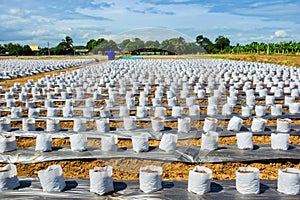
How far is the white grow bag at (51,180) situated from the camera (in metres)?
3.36

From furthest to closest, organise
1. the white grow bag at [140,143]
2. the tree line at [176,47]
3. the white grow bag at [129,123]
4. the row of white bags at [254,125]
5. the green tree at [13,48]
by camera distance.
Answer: the green tree at [13,48]
the tree line at [176,47]
the white grow bag at [129,123]
the row of white bags at [254,125]
the white grow bag at [140,143]

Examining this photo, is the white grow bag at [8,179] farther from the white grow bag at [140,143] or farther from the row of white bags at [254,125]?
the row of white bags at [254,125]

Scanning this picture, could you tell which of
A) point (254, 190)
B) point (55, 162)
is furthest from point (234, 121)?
point (55, 162)

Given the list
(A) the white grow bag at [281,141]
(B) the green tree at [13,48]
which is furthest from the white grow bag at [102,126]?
(B) the green tree at [13,48]

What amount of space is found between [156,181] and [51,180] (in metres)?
1.06

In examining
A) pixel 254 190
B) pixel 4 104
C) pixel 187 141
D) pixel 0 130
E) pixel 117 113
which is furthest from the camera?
pixel 4 104

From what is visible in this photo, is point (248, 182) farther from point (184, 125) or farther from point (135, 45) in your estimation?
point (135, 45)

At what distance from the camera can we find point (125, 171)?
458 cm

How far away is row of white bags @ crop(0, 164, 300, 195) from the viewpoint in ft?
10.7

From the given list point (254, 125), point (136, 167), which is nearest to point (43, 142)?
point (136, 167)

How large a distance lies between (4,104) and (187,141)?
242 inches

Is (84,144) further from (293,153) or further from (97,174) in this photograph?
(293,153)

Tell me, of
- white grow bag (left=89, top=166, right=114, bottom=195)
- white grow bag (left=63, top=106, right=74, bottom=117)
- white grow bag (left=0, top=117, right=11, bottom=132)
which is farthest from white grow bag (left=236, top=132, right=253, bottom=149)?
white grow bag (left=0, top=117, right=11, bottom=132)

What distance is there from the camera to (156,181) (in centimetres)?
339
